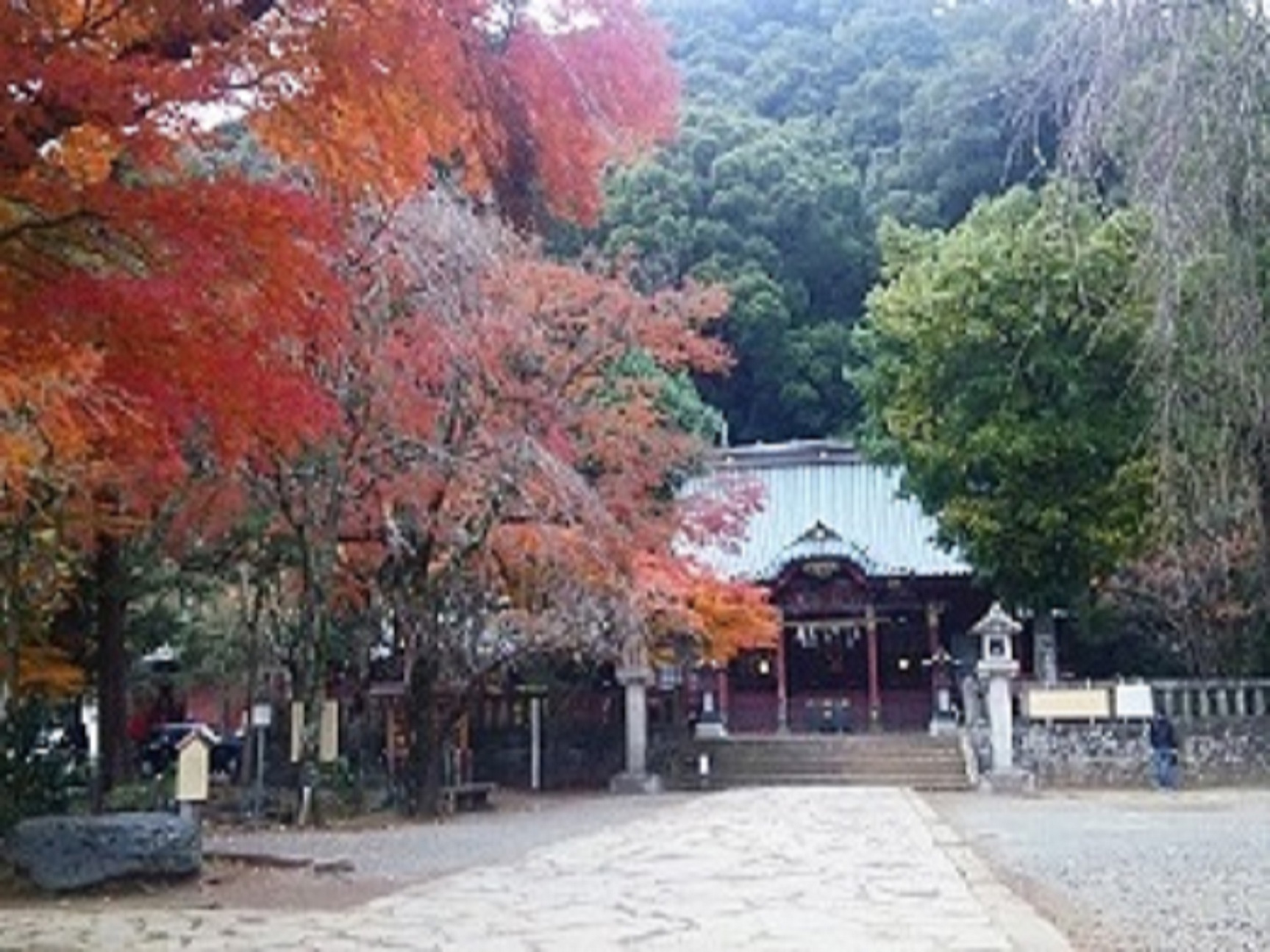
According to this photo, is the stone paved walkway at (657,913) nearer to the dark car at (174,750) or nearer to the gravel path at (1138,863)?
the gravel path at (1138,863)

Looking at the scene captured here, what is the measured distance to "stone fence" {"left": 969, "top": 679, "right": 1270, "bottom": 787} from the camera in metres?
22.5

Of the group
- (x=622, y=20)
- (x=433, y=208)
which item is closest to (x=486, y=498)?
(x=433, y=208)

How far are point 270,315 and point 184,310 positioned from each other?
80 centimetres

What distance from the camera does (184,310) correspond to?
20.7ft

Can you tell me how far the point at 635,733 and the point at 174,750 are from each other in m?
8.32

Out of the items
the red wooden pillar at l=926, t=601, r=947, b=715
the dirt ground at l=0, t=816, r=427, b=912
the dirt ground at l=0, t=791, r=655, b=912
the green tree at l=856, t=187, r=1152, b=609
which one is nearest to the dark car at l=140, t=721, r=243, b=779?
the dirt ground at l=0, t=791, r=655, b=912

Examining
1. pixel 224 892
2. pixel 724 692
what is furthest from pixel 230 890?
pixel 724 692

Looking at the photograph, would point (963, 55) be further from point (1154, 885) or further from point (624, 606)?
point (1154, 885)

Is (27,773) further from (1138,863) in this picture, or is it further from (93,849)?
(1138,863)

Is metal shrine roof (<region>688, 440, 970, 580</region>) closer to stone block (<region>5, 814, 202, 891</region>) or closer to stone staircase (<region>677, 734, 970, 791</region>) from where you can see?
stone staircase (<region>677, 734, 970, 791</region>)

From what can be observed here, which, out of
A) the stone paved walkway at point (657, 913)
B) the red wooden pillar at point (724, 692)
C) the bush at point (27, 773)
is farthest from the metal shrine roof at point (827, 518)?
the stone paved walkway at point (657, 913)

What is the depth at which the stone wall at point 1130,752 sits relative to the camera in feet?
73.8

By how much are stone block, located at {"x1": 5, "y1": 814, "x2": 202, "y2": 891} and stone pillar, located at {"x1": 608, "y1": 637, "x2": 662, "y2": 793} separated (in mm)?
13933

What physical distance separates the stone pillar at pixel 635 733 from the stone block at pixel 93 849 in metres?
13.9
